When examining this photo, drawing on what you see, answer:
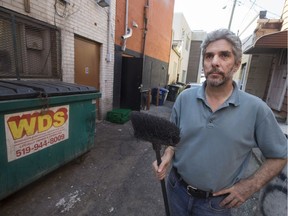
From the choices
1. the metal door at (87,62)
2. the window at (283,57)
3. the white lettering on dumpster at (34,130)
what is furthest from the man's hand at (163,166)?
the window at (283,57)

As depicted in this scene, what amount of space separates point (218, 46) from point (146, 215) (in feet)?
7.42

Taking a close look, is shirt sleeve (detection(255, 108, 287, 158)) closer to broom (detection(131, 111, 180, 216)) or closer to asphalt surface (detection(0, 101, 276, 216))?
broom (detection(131, 111, 180, 216))

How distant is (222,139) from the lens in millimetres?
1208

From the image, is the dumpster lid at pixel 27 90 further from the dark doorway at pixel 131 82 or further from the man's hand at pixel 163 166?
the dark doorway at pixel 131 82

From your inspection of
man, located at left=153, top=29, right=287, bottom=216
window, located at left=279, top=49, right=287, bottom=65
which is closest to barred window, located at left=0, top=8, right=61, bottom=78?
man, located at left=153, top=29, right=287, bottom=216

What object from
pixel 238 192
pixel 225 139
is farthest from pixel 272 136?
pixel 238 192

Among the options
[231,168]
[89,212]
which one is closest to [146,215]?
[89,212]

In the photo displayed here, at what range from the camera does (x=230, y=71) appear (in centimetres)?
128

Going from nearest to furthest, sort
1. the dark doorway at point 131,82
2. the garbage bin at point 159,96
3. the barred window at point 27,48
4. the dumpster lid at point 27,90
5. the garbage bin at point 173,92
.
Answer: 1. the dumpster lid at point 27,90
2. the barred window at point 27,48
3. the dark doorway at point 131,82
4. the garbage bin at point 159,96
5. the garbage bin at point 173,92

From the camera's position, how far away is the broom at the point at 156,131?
1.28 meters

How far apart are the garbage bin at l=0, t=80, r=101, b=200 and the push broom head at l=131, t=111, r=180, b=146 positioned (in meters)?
1.58

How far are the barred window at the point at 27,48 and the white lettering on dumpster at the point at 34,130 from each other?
131 cm

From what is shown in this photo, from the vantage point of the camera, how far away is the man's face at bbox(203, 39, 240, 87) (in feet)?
4.13

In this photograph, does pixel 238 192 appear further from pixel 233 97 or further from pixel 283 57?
pixel 283 57
